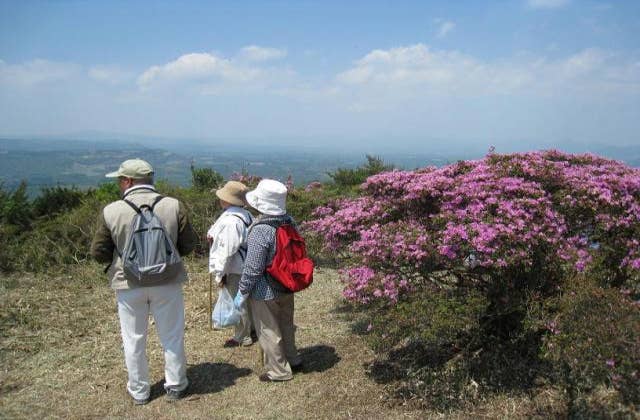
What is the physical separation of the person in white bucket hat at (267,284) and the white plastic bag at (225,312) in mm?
437

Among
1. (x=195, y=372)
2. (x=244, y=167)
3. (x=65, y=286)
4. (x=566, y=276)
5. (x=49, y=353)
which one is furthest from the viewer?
(x=244, y=167)

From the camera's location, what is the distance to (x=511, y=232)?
3.67 m

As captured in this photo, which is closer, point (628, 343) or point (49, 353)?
point (628, 343)

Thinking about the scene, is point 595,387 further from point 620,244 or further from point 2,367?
point 2,367

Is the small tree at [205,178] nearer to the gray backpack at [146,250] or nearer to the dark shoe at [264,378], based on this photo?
the dark shoe at [264,378]

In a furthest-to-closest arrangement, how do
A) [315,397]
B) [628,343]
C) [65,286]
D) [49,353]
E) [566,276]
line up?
[65,286] < [49,353] < [315,397] < [566,276] < [628,343]

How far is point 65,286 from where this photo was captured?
25.5 ft

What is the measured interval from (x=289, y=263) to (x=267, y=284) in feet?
0.85

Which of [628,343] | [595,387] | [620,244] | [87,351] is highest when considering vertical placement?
[620,244]

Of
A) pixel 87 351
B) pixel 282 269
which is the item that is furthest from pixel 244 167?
pixel 282 269

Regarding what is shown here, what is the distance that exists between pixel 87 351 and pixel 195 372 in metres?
1.40

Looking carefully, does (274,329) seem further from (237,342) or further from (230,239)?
(237,342)

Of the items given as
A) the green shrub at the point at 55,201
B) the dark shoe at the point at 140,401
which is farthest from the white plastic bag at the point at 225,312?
the green shrub at the point at 55,201

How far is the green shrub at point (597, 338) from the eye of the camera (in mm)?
2941
